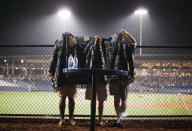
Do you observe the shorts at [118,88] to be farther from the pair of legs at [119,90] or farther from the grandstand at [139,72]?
the grandstand at [139,72]

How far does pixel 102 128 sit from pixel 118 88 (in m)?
0.88

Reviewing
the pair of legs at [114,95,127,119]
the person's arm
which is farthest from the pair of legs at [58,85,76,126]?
the pair of legs at [114,95,127,119]

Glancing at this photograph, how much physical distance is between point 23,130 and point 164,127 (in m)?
2.92

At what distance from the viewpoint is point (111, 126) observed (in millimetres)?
4328

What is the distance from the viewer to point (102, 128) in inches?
163

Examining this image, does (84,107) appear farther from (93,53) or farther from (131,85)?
(131,85)

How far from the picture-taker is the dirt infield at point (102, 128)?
4.09m

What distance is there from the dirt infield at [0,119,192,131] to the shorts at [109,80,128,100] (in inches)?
27.5

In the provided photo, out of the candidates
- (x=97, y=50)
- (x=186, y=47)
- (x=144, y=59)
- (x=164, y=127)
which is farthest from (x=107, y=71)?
(x=144, y=59)

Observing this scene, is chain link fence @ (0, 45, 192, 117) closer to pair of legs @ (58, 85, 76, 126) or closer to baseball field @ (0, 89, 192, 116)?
baseball field @ (0, 89, 192, 116)

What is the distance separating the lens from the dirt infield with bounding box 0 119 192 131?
4090 millimetres

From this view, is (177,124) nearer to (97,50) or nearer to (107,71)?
(97,50)

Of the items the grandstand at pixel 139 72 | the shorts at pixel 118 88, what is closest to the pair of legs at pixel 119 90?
the shorts at pixel 118 88

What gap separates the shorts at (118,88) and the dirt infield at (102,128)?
27.5 inches
